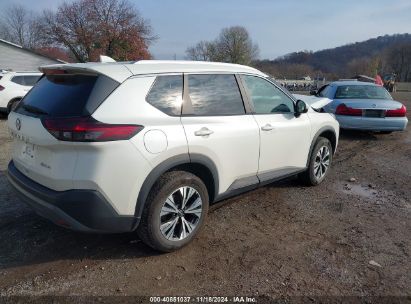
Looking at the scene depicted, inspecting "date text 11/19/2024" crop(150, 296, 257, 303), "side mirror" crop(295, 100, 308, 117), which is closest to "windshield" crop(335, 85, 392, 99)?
"side mirror" crop(295, 100, 308, 117)

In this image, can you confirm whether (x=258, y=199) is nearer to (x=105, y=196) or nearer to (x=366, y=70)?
(x=105, y=196)

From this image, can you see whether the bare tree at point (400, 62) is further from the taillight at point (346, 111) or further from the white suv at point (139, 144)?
the white suv at point (139, 144)

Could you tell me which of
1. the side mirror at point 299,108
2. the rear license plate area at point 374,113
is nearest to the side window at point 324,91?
the rear license plate area at point 374,113

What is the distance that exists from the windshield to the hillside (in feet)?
432

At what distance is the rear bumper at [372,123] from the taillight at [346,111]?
0.28 ft

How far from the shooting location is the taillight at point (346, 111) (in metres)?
9.07

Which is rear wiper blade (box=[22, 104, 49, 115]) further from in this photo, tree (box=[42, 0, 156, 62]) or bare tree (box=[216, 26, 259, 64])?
bare tree (box=[216, 26, 259, 64])

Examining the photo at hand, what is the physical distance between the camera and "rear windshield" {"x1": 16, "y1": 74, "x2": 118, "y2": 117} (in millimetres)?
3070

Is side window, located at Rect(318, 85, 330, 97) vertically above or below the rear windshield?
below

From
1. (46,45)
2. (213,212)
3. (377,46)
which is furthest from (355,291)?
(377,46)

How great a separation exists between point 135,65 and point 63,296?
2033 millimetres

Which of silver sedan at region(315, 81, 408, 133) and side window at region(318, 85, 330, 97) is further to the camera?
side window at region(318, 85, 330, 97)

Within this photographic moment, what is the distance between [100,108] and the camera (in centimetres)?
304

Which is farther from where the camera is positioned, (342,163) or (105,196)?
(342,163)
